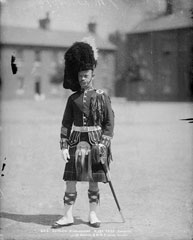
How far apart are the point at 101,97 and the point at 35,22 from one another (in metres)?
1.22

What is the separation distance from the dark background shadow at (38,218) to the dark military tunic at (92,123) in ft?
1.62

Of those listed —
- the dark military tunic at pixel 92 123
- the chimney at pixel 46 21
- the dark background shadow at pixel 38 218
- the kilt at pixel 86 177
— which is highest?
the chimney at pixel 46 21

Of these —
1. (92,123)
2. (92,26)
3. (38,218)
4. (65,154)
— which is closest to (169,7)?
(92,26)

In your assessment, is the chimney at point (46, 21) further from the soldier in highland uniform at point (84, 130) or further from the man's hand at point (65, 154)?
the man's hand at point (65, 154)

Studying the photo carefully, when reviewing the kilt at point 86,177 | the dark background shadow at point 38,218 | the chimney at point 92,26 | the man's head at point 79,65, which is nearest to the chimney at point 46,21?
the chimney at point 92,26

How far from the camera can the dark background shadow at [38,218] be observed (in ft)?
15.1

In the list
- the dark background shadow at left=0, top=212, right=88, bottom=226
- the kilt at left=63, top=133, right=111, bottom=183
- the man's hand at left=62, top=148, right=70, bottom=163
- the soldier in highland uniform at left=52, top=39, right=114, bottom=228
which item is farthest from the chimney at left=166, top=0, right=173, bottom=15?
the dark background shadow at left=0, top=212, right=88, bottom=226

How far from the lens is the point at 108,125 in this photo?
4438 mm

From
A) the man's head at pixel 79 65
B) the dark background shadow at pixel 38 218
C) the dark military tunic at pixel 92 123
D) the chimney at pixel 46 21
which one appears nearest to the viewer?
the man's head at pixel 79 65

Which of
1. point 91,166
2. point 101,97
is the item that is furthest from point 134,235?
point 101,97

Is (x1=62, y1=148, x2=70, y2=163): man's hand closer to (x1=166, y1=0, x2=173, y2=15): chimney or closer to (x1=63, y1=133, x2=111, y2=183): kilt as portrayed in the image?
(x1=63, y1=133, x2=111, y2=183): kilt

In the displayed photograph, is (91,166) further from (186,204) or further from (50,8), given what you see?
(50,8)

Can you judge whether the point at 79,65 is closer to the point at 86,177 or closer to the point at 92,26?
the point at 92,26

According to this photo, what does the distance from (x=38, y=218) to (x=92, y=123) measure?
1.15 m
